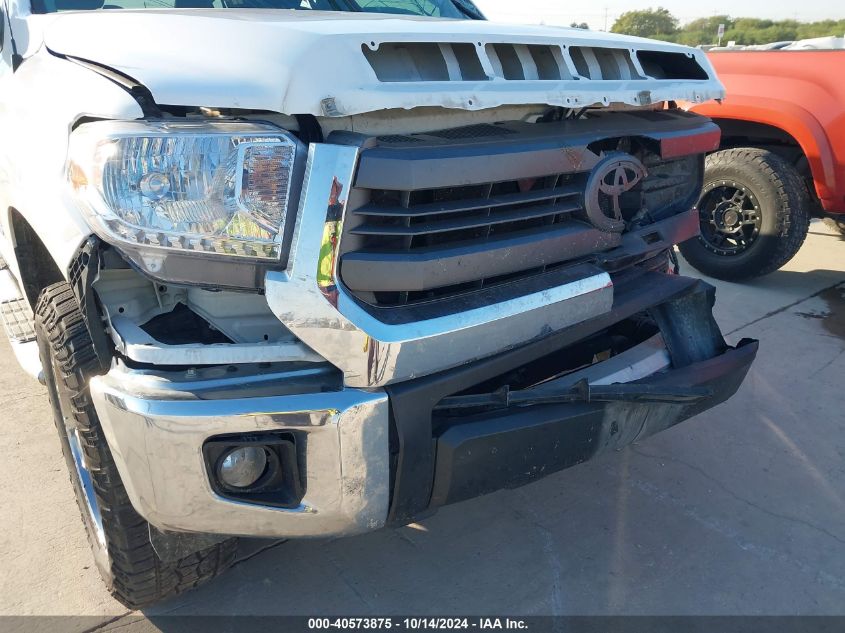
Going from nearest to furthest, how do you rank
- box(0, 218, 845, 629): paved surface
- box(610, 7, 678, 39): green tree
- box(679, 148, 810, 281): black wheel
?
box(0, 218, 845, 629): paved surface, box(679, 148, 810, 281): black wheel, box(610, 7, 678, 39): green tree

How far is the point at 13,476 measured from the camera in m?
3.08

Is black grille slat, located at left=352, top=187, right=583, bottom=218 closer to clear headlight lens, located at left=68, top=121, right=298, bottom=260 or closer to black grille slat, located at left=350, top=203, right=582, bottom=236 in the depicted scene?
black grille slat, located at left=350, top=203, right=582, bottom=236

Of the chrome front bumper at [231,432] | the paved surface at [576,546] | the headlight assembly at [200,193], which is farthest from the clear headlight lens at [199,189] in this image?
the paved surface at [576,546]

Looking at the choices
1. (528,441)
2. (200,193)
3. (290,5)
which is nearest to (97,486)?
(200,193)

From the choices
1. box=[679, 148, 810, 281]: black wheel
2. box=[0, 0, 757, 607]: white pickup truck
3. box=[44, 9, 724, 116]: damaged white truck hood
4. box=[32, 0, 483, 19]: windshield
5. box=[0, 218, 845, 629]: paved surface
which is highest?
box=[32, 0, 483, 19]: windshield

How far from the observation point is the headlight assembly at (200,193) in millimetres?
1741

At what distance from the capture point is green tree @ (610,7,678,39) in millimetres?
49906

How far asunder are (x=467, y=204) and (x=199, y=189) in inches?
28.3

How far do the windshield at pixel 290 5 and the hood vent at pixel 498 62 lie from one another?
4.18 ft

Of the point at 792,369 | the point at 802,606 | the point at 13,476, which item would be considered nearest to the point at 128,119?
the point at 13,476

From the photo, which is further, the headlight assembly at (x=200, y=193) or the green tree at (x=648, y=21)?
the green tree at (x=648, y=21)

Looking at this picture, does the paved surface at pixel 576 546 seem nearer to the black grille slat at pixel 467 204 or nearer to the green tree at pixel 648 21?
the black grille slat at pixel 467 204

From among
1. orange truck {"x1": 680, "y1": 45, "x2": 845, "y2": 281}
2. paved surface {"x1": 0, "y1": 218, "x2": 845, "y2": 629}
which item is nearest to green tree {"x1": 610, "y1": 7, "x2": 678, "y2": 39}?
orange truck {"x1": 680, "y1": 45, "x2": 845, "y2": 281}

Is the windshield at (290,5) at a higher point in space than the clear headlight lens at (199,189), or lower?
higher
